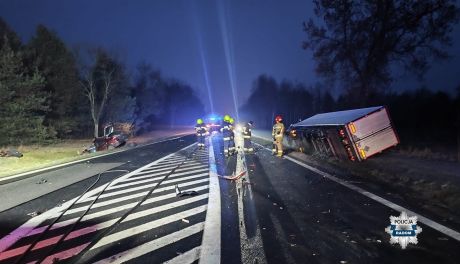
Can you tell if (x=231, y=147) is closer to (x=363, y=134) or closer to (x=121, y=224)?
(x=363, y=134)

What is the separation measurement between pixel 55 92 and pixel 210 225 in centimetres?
3535

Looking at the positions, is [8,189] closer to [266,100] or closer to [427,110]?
[427,110]

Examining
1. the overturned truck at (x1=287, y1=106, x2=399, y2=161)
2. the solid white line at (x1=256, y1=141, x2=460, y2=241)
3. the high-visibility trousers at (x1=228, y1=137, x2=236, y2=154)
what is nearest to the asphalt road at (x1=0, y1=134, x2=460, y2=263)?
the solid white line at (x1=256, y1=141, x2=460, y2=241)

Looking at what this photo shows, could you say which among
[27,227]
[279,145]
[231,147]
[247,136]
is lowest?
[27,227]

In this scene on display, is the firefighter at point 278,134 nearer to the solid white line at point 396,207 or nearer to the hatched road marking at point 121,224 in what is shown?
the solid white line at point 396,207

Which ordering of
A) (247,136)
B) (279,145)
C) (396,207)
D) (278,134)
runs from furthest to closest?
1. (247,136)
2. (279,145)
3. (278,134)
4. (396,207)

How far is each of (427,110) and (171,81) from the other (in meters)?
90.1

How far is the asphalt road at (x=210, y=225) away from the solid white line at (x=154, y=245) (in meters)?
0.01

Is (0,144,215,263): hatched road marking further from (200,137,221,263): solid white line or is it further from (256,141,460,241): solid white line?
(256,141,460,241): solid white line

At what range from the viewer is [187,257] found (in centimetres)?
477

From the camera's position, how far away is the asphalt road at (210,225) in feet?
15.8

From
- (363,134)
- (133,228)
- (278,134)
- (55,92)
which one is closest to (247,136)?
(278,134)

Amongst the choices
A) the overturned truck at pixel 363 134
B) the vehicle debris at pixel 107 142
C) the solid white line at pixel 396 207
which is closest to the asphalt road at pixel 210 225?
the solid white line at pixel 396 207

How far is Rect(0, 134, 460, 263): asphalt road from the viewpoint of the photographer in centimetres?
482
